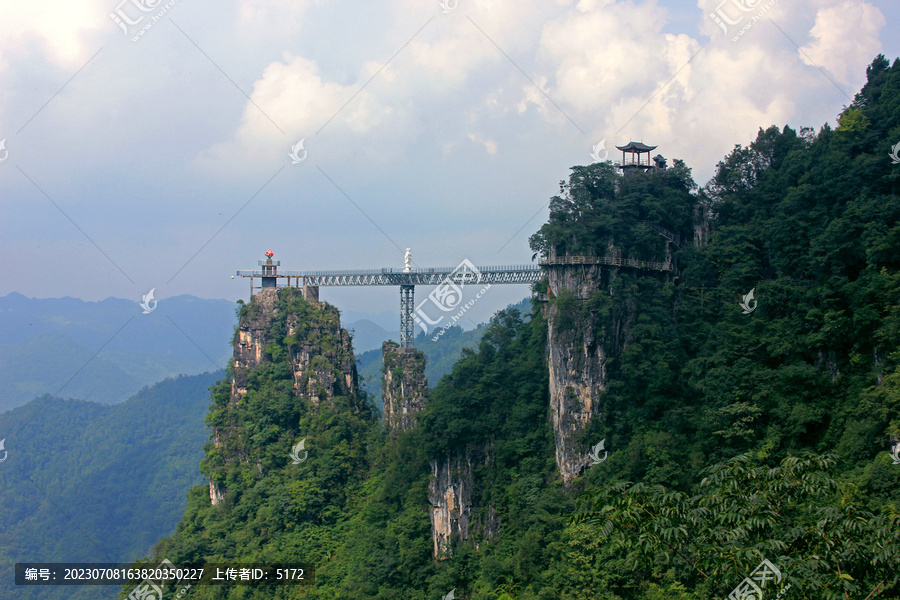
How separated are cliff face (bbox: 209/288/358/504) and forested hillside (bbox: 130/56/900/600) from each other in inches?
202

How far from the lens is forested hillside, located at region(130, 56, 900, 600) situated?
24.9 metres

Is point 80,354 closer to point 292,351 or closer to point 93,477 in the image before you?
point 93,477

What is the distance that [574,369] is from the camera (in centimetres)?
3048

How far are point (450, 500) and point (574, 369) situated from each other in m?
8.57

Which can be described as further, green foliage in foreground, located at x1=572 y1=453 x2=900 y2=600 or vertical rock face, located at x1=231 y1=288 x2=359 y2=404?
vertical rock face, located at x1=231 y1=288 x2=359 y2=404

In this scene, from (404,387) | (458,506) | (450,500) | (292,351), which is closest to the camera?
(458,506)

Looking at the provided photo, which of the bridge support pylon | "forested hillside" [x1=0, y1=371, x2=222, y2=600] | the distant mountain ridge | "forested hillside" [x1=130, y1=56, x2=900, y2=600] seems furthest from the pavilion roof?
the distant mountain ridge

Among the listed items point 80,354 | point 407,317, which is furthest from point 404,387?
point 80,354

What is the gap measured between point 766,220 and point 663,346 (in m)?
7.37

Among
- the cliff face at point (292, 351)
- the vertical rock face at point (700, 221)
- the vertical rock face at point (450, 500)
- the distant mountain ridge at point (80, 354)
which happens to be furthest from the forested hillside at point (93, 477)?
the vertical rock face at point (700, 221)

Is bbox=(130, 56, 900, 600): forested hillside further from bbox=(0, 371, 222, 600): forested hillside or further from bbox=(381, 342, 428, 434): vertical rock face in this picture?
bbox=(0, 371, 222, 600): forested hillside

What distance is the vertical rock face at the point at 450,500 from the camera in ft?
108

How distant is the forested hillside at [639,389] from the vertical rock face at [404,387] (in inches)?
157

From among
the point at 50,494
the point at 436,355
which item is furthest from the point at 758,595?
the point at 436,355
